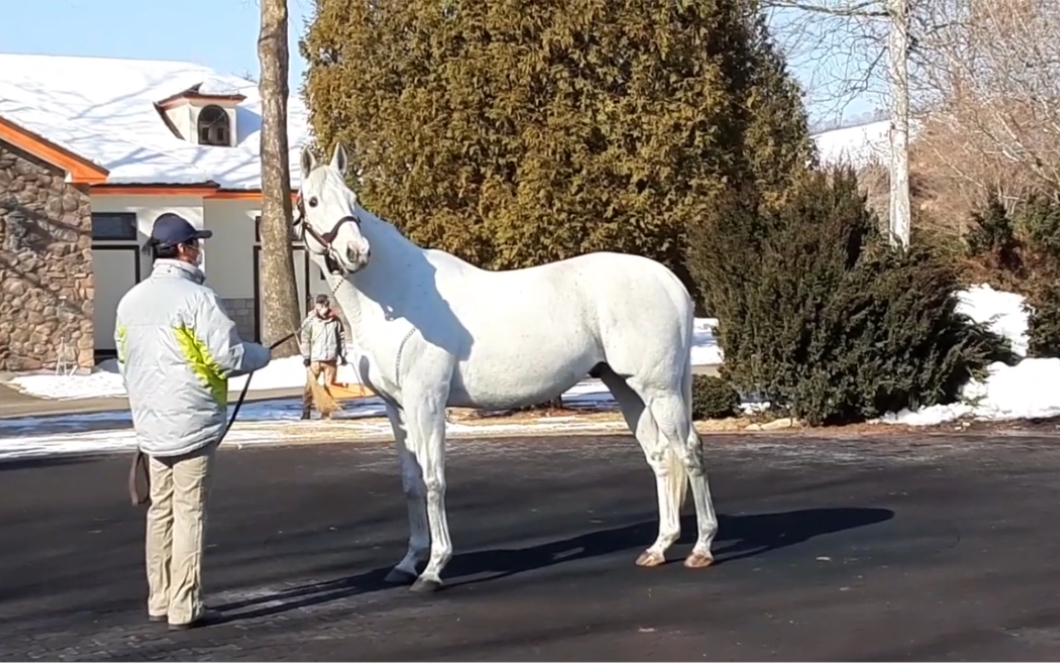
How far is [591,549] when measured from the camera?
31.9ft

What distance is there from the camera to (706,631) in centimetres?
743

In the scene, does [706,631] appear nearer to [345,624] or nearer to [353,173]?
[345,624]

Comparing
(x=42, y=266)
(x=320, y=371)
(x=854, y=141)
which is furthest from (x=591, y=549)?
(x=854, y=141)

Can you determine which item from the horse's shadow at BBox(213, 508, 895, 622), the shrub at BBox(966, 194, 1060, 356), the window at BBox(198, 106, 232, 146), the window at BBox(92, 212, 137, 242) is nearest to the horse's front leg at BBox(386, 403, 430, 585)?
the horse's shadow at BBox(213, 508, 895, 622)

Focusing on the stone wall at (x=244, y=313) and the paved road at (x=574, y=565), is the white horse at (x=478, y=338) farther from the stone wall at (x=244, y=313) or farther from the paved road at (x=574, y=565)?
the stone wall at (x=244, y=313)

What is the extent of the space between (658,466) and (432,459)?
5.05 feet

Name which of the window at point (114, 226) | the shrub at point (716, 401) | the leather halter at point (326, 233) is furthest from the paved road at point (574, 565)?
the window at point (114, 226)

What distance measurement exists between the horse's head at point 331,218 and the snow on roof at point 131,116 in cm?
2060

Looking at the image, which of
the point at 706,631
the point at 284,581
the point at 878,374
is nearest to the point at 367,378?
the point at 284,581

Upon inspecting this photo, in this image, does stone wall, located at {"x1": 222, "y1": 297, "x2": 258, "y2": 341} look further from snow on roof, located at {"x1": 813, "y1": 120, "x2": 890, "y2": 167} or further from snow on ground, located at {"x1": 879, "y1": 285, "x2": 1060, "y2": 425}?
snow on roof, located at {"x1": 813, "y1": 120, "x2": 890, "y2": 167}

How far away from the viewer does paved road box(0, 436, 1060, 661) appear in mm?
7316

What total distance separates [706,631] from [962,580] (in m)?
1.87

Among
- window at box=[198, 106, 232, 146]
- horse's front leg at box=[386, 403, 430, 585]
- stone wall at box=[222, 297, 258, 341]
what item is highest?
window at box=[198, 106, 232, 146]

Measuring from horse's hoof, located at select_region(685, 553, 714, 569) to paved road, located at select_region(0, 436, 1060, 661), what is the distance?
0.28 feet
